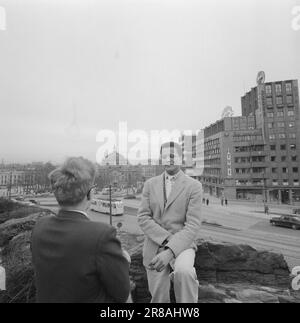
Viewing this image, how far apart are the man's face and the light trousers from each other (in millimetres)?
481

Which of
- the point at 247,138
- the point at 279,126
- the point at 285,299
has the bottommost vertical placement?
the point at 285,299

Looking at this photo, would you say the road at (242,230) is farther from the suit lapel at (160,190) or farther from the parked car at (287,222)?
the suit lapel at (160,190)

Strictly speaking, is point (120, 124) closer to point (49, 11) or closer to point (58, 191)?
point (49, 11)

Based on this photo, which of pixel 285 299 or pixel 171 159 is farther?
pixel 285 299

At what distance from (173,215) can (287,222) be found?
182 centimetres

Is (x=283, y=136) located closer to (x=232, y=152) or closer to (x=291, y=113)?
(x=291, y=113)

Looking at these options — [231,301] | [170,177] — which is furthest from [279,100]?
[231,301]

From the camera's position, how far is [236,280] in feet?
5.60

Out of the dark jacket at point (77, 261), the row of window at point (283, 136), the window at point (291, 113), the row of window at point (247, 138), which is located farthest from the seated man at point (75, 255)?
the row of window at point (283, 136)

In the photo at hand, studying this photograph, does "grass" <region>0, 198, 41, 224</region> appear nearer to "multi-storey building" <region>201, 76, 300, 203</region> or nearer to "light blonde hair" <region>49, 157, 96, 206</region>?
"light blonde hair" <region>49, 157, 96, 206</region>

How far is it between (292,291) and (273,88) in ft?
8.23

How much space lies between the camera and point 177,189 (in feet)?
4.17

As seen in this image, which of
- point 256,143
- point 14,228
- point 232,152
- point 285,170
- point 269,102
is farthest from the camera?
A: point 285,170
